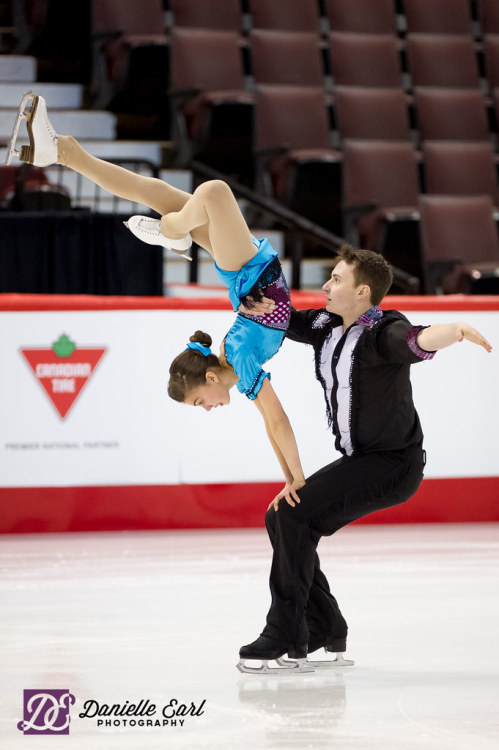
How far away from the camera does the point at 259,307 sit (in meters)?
3.18

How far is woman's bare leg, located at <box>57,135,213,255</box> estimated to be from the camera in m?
3.41

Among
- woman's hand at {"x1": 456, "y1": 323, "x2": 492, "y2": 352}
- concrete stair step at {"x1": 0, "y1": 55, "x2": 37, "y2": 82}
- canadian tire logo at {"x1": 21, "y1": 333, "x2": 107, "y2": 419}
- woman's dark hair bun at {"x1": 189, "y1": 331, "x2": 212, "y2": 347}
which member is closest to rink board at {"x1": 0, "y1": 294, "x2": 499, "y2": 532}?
canadian tire logo at {"x1": 21, "y1": 333, "x2": 107, "y2": 419}

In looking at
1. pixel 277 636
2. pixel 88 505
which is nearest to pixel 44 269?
pixel 88 505

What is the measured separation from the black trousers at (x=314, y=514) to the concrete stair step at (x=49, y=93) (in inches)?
241

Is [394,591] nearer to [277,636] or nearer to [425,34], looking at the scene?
[277,636]

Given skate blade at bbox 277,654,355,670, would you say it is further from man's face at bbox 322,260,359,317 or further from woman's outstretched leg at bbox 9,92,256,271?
woman's outstretched leg at bbox 9,92,256,271

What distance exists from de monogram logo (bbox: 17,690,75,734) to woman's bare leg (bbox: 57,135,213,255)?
159cm

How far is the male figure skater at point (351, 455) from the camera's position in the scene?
274cm

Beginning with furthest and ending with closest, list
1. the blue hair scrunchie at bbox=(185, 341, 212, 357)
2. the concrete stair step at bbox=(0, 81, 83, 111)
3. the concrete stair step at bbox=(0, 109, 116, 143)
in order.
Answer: the concrete stair step at bbox=(0, 81, 83, 111) → the concrete stair step at bbox=(0, 109, 116, 143) → the blue hair scrunchie at bbox=(185, 341, 212, 357)

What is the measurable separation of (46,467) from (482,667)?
2829 millimetres

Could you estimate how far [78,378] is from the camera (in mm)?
5090

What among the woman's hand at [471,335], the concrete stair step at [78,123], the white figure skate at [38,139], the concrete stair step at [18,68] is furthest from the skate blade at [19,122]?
the concrete stair step at [18,68]

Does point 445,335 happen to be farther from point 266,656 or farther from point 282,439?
point 266,656

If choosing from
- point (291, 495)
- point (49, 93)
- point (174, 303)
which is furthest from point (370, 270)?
point (49, 93)
